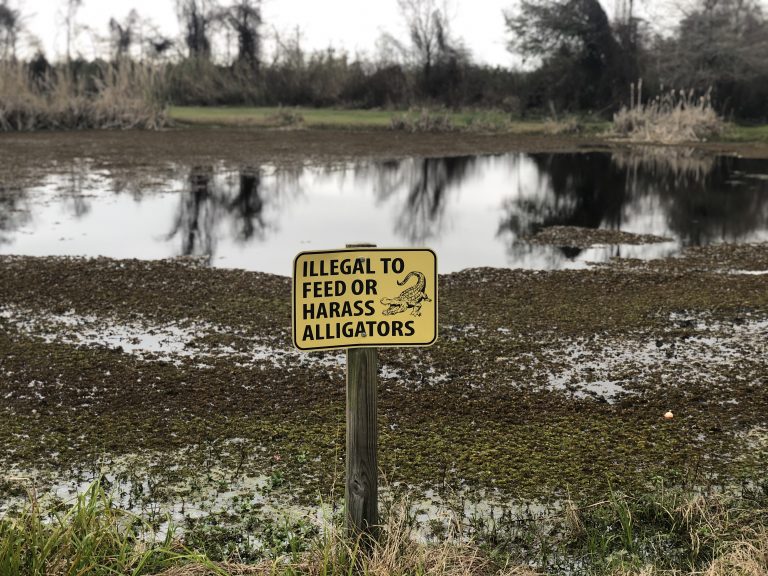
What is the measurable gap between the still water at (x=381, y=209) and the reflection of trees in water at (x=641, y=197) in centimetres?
3

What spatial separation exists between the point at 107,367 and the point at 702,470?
4.12 metres

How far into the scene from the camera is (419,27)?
155 feet

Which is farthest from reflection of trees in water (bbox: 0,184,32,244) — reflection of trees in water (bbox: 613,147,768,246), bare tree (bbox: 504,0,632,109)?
bare tree (bbox: 504,0,632,109)

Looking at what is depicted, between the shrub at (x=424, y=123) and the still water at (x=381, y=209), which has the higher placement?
the shrub at (x=424, y=123)

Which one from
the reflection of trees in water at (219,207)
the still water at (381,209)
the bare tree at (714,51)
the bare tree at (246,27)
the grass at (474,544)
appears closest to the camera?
the grass at (474,544)

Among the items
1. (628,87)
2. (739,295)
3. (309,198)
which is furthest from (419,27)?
(739,295)

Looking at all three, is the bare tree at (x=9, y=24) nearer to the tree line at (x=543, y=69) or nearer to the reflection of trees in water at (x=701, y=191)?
the tree line at (x=543, y=69)

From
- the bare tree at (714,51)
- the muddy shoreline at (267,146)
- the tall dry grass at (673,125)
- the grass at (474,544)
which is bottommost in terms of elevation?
the grass at (474,544)

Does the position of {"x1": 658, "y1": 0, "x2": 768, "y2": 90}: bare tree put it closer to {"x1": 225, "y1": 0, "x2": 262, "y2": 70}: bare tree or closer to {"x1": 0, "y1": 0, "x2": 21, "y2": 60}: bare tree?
{"x1": 225, "y1": 0, "x2": 262, "y2": 70}: bare tree

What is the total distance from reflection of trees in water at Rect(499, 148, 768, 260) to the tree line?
1275cm

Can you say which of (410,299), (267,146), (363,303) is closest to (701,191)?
(267,146)

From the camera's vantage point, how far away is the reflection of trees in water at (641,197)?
46.9 feet

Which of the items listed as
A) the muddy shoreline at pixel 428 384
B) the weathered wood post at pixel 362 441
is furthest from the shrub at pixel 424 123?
the weathered wood post at pixel 362 441

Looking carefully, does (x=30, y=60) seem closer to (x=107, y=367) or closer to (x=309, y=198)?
(x=309, y=198)
